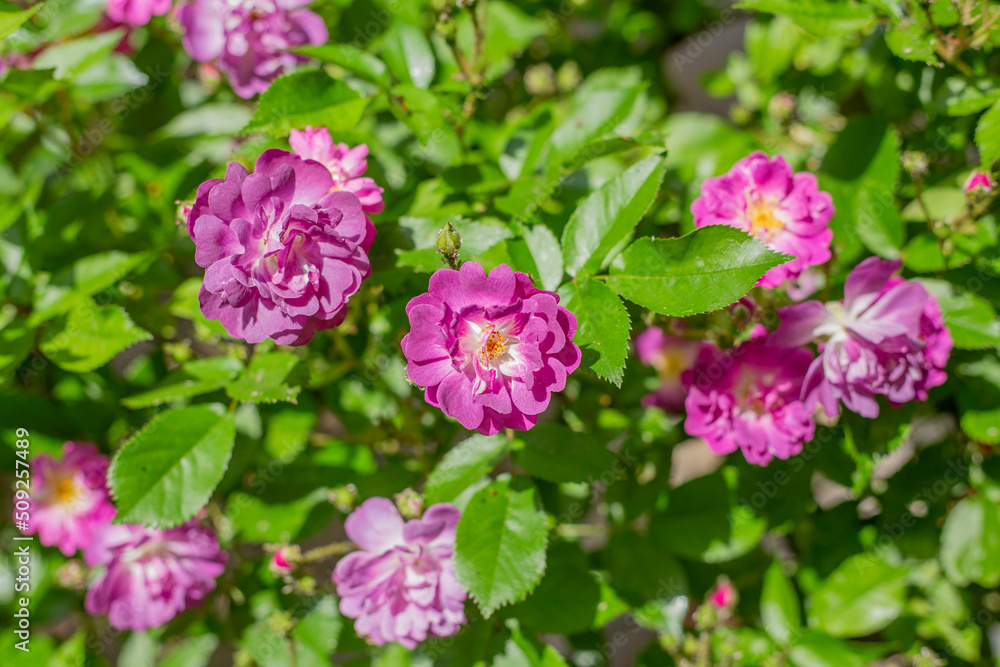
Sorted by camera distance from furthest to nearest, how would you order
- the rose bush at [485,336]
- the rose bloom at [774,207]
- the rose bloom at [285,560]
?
the rose bloom at [285,560]
the rose bloom at [774,207]
the rose bush at [485,336]

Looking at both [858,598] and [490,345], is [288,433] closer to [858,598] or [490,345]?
[490,345]

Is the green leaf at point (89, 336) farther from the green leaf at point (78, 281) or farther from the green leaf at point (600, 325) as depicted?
the green leaf at point (600, 325)

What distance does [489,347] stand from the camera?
1032 mm

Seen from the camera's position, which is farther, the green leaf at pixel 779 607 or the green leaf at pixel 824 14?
the green leaf at pixel 779 607

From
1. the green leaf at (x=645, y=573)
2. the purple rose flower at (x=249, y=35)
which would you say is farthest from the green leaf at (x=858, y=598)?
the purple rose flower at (x=249, y=35)

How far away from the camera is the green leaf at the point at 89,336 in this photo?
139 cm

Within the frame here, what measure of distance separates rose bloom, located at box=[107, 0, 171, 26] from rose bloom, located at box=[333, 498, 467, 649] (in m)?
1.29

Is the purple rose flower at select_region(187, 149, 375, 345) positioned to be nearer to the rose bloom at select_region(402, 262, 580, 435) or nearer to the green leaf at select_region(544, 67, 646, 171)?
the rose bloom at select_region(402, 262, 580, 435)

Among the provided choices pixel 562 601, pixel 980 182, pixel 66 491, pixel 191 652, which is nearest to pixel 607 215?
pixel 980 182

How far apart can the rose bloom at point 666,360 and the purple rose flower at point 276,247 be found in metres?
0.76

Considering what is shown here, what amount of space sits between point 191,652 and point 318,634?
60cm

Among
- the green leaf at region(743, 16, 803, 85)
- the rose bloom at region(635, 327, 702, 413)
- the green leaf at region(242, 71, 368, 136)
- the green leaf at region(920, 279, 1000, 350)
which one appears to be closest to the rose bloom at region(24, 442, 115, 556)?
the green leaf at region(242, 71, 368, 136)

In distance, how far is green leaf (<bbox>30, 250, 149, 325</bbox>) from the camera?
148 cm

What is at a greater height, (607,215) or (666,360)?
(607,215)
